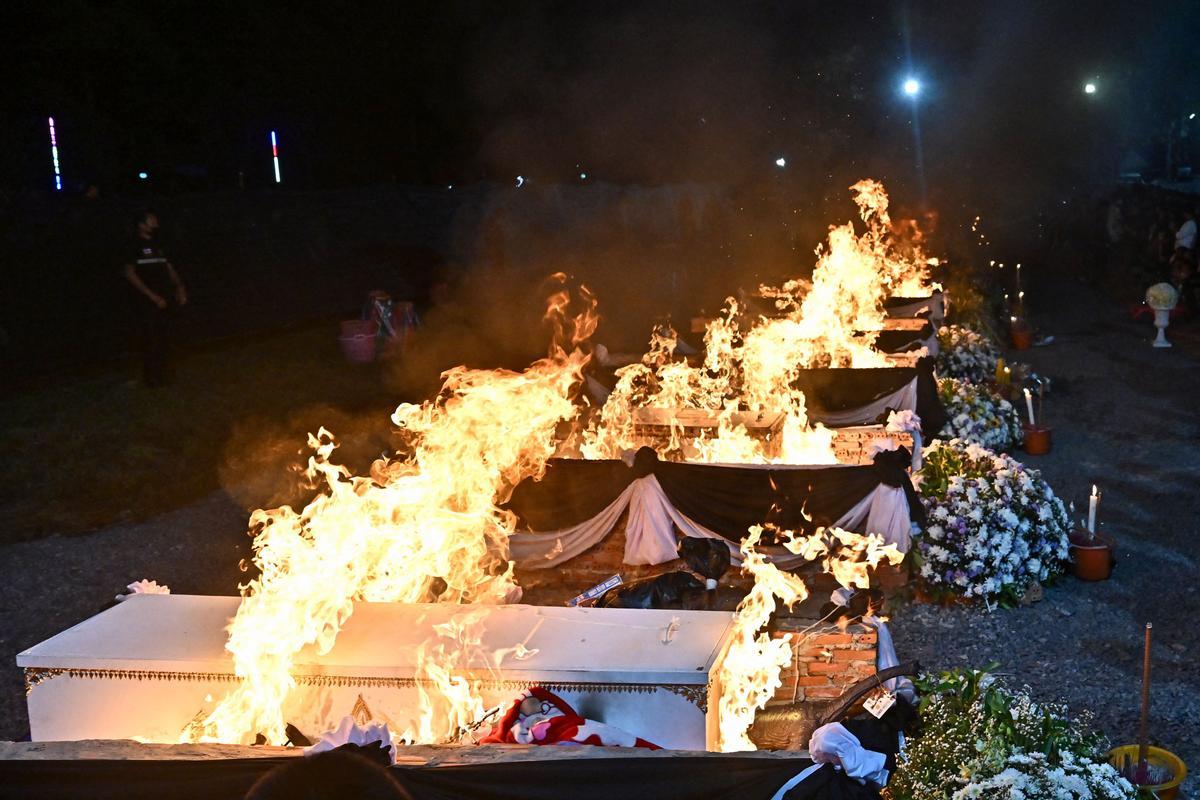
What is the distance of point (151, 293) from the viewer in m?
13.1

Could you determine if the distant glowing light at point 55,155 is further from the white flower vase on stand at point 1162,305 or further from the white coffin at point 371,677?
the white flower vase on stand at point 1162,305

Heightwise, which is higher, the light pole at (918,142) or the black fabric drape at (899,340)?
the light pole at (918,142)

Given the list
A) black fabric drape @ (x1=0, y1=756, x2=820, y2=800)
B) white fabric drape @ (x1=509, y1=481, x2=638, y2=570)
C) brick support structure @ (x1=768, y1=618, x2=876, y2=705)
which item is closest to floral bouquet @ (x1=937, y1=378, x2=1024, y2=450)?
white fabric drape @ (x1=509, y1=481, x2=638, y2=570)

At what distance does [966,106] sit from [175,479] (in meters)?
39.3

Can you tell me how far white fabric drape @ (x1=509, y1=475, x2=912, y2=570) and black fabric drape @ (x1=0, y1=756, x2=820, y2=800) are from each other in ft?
17.5

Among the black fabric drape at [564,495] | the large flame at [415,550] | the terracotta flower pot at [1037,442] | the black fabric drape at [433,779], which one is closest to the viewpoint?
the black fabric drape at [433,779]

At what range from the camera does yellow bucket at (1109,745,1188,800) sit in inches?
215

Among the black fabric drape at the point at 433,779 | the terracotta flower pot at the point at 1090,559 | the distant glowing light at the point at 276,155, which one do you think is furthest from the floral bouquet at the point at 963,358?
the black fabric drape at the point at 433,779

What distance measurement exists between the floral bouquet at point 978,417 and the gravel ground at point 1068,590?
47cm

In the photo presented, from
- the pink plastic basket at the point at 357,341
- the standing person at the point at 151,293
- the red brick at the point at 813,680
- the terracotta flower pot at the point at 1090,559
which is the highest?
the standing person at the point at 151,293

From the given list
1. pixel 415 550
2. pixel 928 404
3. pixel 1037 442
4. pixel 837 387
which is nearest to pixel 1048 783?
pixel 415 550

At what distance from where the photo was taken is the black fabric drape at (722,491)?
9.17 meters

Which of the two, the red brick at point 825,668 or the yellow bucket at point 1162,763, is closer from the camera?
the yellow bucket at point 1162,763

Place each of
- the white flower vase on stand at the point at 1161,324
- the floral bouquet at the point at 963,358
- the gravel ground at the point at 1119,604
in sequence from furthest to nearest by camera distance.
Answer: the white flower vase on stand at the point at 1161,324 < the floral bouquet at the point at 963,358 < the gravel ground at the point at 1119,604
